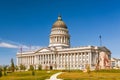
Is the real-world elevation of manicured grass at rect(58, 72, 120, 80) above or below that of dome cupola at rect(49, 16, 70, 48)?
below

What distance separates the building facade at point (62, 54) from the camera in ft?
545

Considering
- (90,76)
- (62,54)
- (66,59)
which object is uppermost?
(62,54)

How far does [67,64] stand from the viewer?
174m

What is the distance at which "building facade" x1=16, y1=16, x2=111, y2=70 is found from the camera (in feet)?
545

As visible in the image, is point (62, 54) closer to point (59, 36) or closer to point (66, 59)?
point (66, 59)

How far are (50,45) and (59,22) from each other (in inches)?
747

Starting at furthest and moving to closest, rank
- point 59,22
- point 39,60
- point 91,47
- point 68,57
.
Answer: point 59,22 → point 39,60 → point 68,57 → point 91,47

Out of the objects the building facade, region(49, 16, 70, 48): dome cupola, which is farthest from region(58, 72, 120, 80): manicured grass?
region(49, 16, 70, 48): dome cupola

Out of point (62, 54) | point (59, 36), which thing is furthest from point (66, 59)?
point (59, 36)

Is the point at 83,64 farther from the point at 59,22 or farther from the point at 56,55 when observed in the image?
the point at 59,22

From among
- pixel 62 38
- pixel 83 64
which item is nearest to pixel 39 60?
pixel 62 38

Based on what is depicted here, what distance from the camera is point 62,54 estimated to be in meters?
179

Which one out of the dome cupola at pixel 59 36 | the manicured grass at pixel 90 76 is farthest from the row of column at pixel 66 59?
the manicured grass at pixel 90 76

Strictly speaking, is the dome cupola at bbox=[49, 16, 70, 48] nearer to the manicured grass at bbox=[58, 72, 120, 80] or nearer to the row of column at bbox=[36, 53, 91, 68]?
the row of column at bbox=[36, 53, 91, 68]
